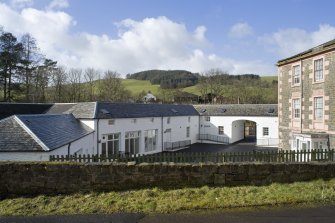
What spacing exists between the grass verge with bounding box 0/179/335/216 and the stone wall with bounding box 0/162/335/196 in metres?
0.34

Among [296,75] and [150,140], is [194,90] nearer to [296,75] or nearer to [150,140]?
[150,140]

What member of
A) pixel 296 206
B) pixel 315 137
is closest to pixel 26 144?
pixel 296 206

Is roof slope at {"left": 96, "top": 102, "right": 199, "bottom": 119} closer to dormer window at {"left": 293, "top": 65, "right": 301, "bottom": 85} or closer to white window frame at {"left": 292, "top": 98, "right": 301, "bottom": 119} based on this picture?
white window frame at {"left": 292, "top": 98, "right": 301, "bottom": 119}

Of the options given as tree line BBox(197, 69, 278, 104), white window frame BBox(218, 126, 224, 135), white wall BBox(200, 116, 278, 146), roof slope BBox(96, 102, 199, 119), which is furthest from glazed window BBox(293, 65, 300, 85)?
tree line BBox(197, 69, 278, 104)

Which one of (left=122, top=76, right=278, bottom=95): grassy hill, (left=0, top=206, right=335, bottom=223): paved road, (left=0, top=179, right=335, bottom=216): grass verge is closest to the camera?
(left=0, top=206, right=335, bottom=223): paved road

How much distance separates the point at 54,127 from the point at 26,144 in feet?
15.6

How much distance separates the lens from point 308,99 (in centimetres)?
2289

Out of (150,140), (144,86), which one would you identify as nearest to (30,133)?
(150,140)

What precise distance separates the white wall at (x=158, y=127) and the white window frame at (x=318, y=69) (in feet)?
55.2

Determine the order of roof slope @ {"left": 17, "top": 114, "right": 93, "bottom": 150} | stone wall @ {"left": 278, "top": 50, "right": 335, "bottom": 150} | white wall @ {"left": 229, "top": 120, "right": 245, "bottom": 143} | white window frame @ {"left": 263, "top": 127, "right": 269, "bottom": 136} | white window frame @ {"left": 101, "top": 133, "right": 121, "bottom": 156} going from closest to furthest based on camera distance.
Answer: roof slope @ {"left": 17, "top": 114, "right": 93, "bottom": 150} → stone wall @ {"left": 278, "top": 50, "right": 335, "bottom": 150} → white window frame @ {"left": 101, "top": 133, "right": 121, "bottom": 156} → white window frame @ {"left": 263, "top": 127, "right": 269, "bottom": 136} → white wall @ {"left": 229, "top": 120, "right": 245, "bottom": 143}

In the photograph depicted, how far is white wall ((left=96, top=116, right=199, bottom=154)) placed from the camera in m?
28.7

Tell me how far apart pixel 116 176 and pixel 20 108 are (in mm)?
23255

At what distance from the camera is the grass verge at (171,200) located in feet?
27.7

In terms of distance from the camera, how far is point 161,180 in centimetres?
1006
